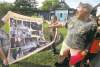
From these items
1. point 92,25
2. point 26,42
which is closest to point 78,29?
point 92,25

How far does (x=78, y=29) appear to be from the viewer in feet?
23.4

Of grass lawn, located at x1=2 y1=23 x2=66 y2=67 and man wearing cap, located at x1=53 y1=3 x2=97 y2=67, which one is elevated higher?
man wearing cap, located at x1=53 y1=3 x2=97 y2=67

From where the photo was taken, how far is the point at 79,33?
7.13m

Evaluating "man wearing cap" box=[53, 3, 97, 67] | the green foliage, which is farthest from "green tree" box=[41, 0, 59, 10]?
the green foliage

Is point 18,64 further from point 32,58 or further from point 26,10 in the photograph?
point 26,10

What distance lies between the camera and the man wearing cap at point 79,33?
7121 millimetres

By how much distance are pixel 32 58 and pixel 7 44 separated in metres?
0.38

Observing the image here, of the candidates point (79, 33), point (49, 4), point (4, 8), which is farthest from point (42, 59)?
point (4, 8)

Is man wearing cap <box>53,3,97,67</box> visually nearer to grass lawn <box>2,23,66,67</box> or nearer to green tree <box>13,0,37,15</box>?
grass lawn <box>2,23,66,67</box>

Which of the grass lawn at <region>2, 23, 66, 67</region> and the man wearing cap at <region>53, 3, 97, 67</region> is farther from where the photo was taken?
the grass lawn at <region>2, 23, 66, 67</region>

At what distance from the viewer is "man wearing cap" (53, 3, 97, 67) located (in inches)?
280

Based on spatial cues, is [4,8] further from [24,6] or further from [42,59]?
[42,59]

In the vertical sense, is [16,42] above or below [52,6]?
below

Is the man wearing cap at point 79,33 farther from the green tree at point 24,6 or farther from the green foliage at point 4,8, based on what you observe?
the green foliage at point 4,8
